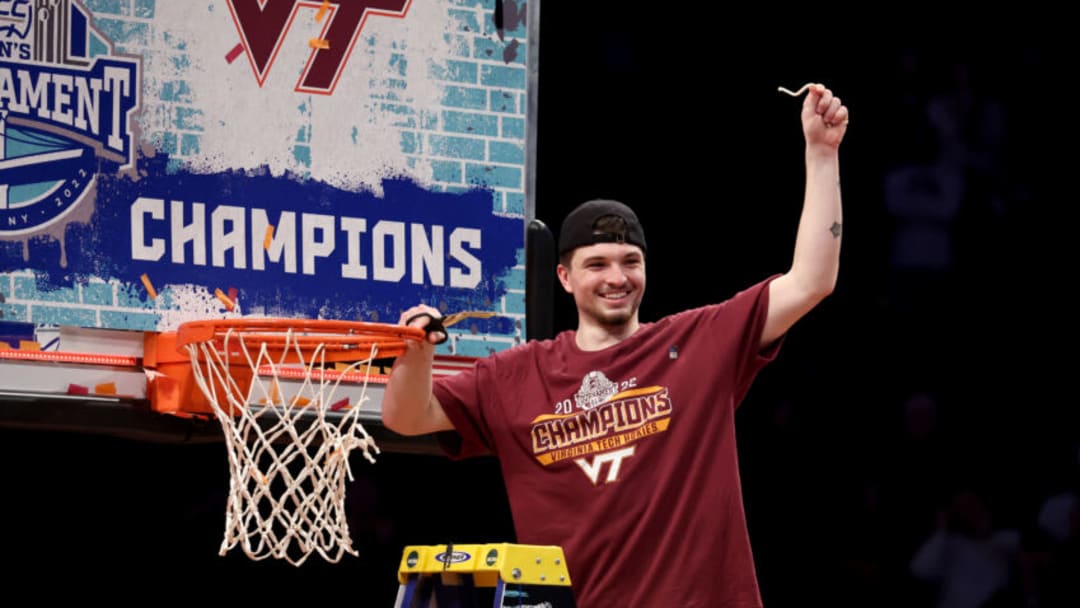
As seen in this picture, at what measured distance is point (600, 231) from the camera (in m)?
2.60

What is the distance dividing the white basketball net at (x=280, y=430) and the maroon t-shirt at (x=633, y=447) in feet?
1.04

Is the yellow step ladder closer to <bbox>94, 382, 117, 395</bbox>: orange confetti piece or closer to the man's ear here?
the man's ear

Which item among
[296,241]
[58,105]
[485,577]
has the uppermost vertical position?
[58,105]

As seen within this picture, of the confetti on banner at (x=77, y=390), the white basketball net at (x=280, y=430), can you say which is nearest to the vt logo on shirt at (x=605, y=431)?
the white basketball net at (x=280, y=430)

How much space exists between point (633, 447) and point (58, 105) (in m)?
1.49

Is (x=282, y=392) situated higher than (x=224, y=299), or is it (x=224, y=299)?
(x=224, y=299)

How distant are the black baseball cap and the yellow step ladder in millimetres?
692

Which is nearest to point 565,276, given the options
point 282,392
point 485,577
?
point 282,392

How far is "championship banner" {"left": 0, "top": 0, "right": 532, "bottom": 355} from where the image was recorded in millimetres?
2996

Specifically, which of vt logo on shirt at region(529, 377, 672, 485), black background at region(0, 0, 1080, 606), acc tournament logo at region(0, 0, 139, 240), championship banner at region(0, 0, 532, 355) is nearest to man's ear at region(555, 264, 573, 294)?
vt logo on shirt at region(529, 377, 672, 485)

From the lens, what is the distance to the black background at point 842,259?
15.8 feet

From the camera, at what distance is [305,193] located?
315 centimetres

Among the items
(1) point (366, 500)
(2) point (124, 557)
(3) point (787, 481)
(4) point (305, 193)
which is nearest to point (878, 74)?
(3) point (787, 481)

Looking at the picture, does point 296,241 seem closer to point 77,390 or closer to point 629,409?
point 77,390
